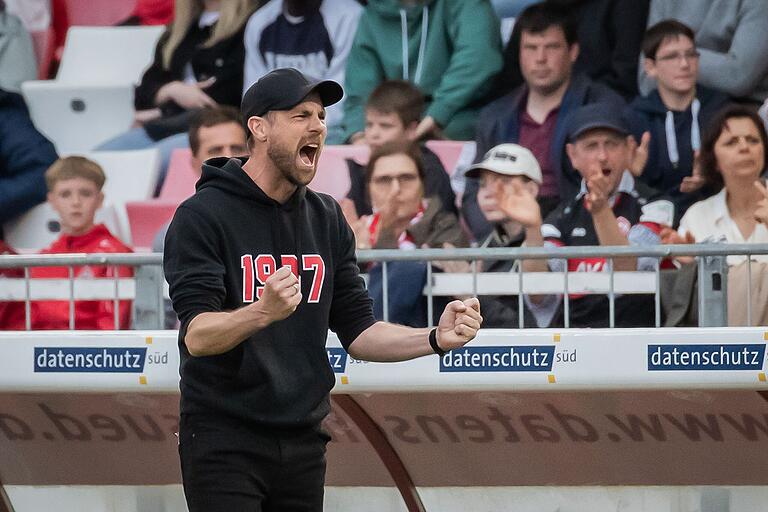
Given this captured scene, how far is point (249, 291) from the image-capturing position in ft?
11.1

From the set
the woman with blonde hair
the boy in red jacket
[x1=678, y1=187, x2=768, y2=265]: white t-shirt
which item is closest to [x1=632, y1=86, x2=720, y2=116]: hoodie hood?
[x1=678, y1=187, x2=768, y2=265]: white t-shirt

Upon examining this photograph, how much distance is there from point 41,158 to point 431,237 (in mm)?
2539

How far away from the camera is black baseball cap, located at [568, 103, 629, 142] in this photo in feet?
21.8

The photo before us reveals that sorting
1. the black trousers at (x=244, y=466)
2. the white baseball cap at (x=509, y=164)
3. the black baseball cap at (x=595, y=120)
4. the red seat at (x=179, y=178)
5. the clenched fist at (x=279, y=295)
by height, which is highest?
the black baseball cap at (x=595, y=120)

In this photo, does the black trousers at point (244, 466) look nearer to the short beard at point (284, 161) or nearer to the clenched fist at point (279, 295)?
the clenched fist at point (279, 295)

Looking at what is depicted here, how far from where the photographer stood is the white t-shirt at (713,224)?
6.25m

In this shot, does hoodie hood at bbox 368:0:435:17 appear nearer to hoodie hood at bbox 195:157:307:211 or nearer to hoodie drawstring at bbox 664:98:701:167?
hoodie drawstring at bbox 664:98:701:167

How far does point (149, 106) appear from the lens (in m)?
7.90

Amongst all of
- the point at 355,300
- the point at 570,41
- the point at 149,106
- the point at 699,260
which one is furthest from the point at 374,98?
the point at 355,300

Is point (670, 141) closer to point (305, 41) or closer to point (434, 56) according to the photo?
point (434, 56)

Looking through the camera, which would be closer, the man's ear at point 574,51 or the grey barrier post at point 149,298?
the grey barrier post at point 149,298

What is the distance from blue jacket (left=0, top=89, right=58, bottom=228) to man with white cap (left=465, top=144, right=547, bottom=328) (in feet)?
8.45

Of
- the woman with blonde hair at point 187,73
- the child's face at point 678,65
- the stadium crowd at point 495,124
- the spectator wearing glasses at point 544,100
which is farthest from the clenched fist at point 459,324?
the woman with blonde hair at point 187,73

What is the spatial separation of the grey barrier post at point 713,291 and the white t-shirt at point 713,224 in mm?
1168
